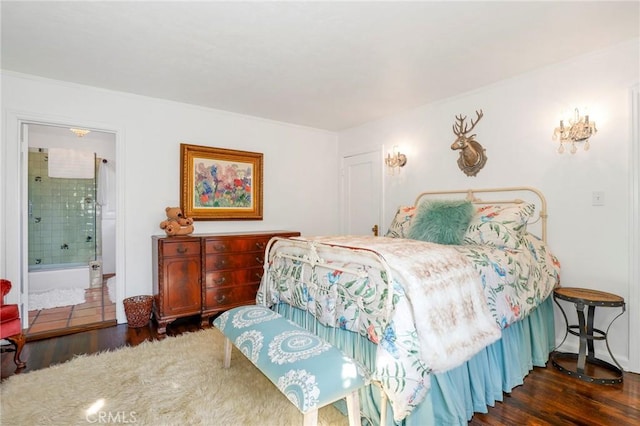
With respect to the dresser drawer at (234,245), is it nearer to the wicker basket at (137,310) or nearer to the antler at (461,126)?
the wicker basket at (137,310)

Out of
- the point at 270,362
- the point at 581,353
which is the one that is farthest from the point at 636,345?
the point at 270,362

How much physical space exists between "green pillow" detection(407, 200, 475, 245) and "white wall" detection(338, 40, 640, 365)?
71 cm

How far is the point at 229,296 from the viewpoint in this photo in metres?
3.46

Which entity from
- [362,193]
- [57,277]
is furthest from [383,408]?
[57,277]

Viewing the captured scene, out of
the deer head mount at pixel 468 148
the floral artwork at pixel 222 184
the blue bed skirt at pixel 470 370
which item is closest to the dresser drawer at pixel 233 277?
the floral artwork at pixel 222 184

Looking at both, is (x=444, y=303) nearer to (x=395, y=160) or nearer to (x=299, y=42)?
(x=299, y=42)

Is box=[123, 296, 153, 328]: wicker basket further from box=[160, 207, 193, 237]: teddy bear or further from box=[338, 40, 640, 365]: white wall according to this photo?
box=[338, 40, 640, 365]: white wall

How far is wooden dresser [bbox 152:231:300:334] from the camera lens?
10.2 ft

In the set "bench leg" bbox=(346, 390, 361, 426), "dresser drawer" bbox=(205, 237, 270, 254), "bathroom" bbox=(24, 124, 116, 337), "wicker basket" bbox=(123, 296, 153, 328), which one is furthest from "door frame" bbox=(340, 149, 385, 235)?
"bathroom" bbox=(24, 124, 116, 337)

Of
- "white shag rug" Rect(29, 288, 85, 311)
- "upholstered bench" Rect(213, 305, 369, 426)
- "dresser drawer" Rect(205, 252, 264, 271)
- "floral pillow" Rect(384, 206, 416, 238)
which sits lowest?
"white shag rug" Rect(29, 288, 85, 311)

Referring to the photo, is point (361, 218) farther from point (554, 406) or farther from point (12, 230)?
point (12, 230)

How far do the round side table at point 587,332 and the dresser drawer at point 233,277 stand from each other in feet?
9.54

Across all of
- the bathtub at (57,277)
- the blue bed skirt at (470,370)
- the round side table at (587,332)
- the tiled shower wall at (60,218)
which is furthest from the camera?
the tiled shower wall at (60,218)

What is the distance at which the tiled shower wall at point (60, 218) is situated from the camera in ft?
17.2
